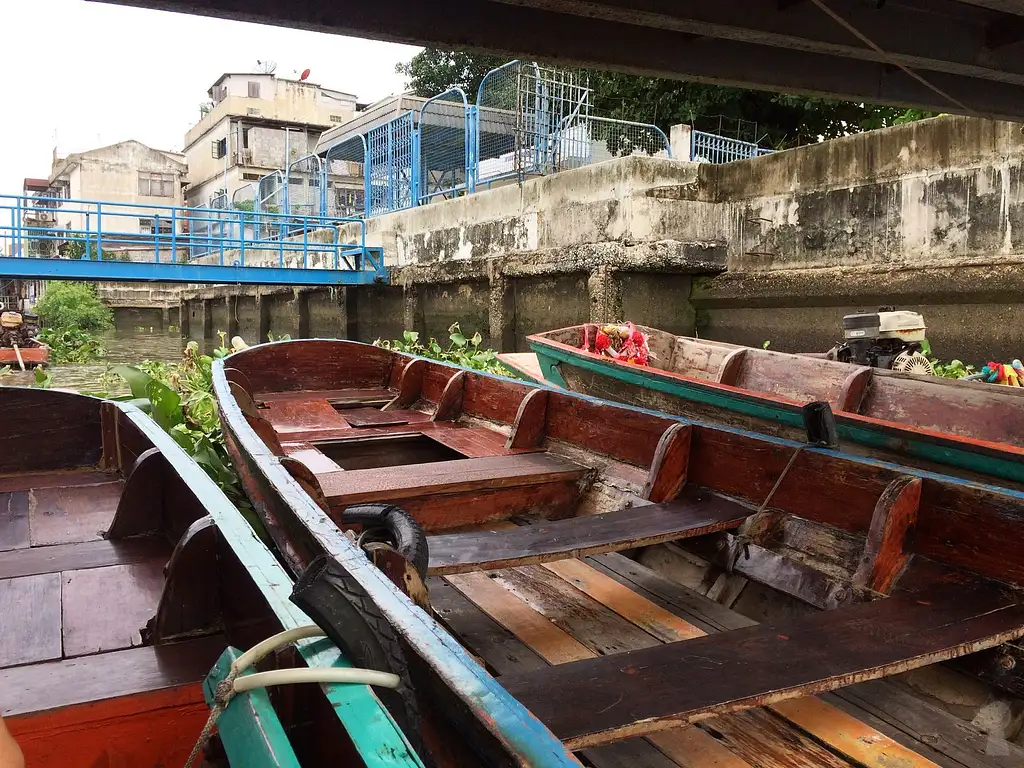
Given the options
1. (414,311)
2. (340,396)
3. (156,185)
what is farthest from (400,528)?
(156,185)

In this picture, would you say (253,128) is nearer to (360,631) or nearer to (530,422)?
(530,422)

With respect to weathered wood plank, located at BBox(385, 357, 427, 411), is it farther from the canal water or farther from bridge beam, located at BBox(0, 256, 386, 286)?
bridge beam, located at BBox(0, 256, 386, 286)

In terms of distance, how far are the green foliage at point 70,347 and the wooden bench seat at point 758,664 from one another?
16.6 metres

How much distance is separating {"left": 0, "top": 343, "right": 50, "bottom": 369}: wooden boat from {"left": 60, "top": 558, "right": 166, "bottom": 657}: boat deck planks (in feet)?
40.1

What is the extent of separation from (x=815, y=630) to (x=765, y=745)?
0.32 metres

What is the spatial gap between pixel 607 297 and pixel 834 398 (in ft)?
13.2

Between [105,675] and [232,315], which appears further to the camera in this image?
[232,315]

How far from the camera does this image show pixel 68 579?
227 centimetres

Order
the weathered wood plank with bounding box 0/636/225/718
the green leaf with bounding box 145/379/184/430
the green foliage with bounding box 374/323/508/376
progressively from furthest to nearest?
the green foliage with bounding box 374/323/508/376 → the green leaf with bounding box 145/379/184/430 → the weathered wood plank with bounding box 0/636/225/718

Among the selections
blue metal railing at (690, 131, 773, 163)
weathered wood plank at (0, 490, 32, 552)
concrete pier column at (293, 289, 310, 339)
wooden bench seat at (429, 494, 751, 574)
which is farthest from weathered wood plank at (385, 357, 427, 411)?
concrete pier column at (293, 289, 310, 339)

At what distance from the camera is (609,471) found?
11.4ft

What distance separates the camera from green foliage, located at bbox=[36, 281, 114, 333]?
83.4ft

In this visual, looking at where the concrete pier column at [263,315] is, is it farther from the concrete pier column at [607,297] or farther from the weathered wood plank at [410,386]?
the weathered wood plank at [410,386]

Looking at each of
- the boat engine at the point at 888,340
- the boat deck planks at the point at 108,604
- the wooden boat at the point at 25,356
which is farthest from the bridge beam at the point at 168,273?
the boat deck planks at the point at 108,604
